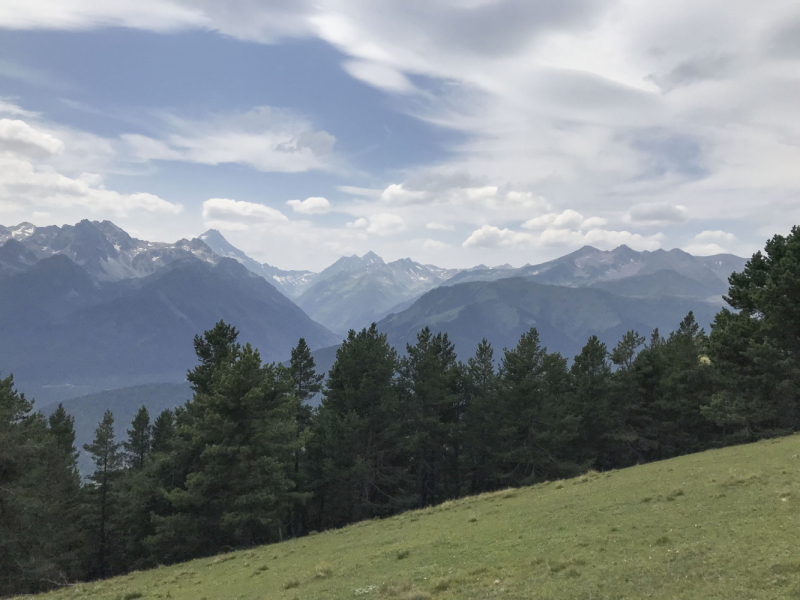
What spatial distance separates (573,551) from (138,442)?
2523 inches

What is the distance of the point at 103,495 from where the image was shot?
55.1m

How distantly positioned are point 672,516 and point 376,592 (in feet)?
33.7

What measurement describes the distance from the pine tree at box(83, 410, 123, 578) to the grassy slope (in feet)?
114

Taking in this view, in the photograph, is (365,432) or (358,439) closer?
(358,439)

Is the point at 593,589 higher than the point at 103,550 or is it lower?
higher

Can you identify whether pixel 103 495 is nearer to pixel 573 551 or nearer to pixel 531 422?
pixel 531 422

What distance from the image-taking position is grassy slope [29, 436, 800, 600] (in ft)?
36.3

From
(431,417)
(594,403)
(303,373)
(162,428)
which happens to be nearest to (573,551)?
(431,417)

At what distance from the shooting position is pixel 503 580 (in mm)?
12953

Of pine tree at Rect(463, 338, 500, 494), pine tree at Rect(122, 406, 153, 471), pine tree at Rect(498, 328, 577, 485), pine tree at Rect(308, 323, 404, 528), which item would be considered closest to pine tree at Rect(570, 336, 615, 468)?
pine tree at Rect(498, 328, 577, 485)

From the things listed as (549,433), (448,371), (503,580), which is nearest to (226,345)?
(448,371)

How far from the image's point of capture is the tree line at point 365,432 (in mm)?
35438

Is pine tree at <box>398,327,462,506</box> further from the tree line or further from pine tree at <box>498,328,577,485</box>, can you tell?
pine tree at <box>498,328,577,485</box>

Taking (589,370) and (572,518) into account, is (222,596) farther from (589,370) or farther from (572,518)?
(589,370)
